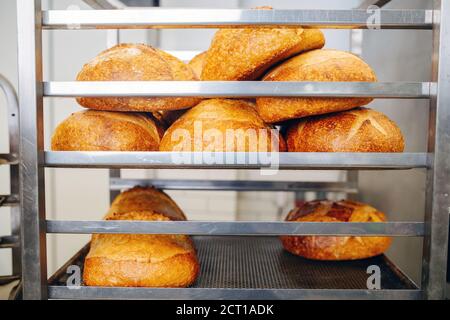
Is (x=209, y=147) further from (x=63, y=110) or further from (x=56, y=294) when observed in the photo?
(x=63, y=110)

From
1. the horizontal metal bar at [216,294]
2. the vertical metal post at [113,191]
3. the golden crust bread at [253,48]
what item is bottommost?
the horizontal metal bar at [216,294]

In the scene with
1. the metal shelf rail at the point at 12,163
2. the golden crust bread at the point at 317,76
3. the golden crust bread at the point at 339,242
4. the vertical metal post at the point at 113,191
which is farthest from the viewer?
the vertical metal post at the point at 113,191

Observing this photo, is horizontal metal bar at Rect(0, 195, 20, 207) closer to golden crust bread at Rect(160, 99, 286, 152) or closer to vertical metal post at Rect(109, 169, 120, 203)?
vertical metal post at Rect(109, 169, 120, 203)

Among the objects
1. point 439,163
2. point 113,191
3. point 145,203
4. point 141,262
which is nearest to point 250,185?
point 145,203

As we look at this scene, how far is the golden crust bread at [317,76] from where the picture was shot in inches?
34.9

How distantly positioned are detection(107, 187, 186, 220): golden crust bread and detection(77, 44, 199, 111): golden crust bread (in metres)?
0.32

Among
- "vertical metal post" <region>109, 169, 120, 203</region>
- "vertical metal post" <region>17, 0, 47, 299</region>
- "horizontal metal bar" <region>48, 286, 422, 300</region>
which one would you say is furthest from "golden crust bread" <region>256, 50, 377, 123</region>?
"vertical metal post" <region>109, 169, 120, 203</region>

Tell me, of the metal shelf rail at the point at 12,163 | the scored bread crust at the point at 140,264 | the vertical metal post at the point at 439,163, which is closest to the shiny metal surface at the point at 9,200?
the metal shelf rail at the point at 12,163

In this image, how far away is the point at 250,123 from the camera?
939 mm

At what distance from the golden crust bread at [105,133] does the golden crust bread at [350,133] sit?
376 millimetres

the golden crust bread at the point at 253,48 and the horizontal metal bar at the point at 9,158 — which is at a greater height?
the golden crust bread at the point at 253,48

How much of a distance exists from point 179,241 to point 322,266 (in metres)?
0.42

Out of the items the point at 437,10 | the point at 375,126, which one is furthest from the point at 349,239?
the point at 437,10

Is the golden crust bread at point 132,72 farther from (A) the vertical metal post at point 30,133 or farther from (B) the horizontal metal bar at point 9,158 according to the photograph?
(B) the horizontal metal bar at point 9,158
